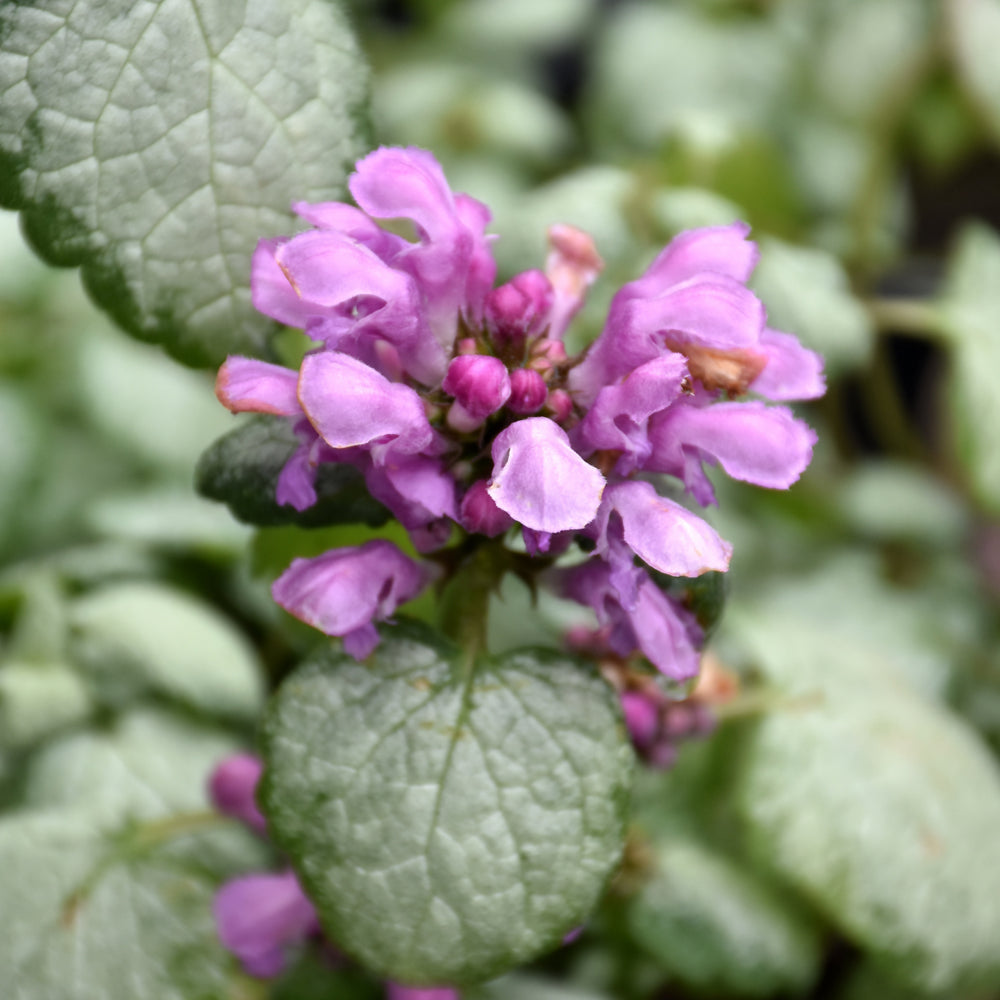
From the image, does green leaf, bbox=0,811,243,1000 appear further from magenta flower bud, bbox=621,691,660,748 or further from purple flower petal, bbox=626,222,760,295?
purple flower petal, bbox=626,222,760,295

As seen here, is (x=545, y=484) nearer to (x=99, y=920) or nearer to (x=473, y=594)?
(x=473, y=594)

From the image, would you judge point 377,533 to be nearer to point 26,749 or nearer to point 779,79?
point 26,749

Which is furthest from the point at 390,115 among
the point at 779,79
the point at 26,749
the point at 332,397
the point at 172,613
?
the point at 332,397

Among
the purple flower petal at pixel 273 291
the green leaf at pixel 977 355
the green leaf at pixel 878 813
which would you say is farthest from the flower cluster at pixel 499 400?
the green leaf at pixel 977 355

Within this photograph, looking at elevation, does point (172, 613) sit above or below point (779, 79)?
below

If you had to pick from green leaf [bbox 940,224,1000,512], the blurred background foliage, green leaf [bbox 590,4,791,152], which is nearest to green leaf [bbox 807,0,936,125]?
the blurred background foliage

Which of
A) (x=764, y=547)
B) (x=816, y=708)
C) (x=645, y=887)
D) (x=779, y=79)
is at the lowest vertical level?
(x=764, y=547)

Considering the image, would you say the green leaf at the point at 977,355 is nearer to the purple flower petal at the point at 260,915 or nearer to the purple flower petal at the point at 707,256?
the purple flower petal at the point at 707,256
